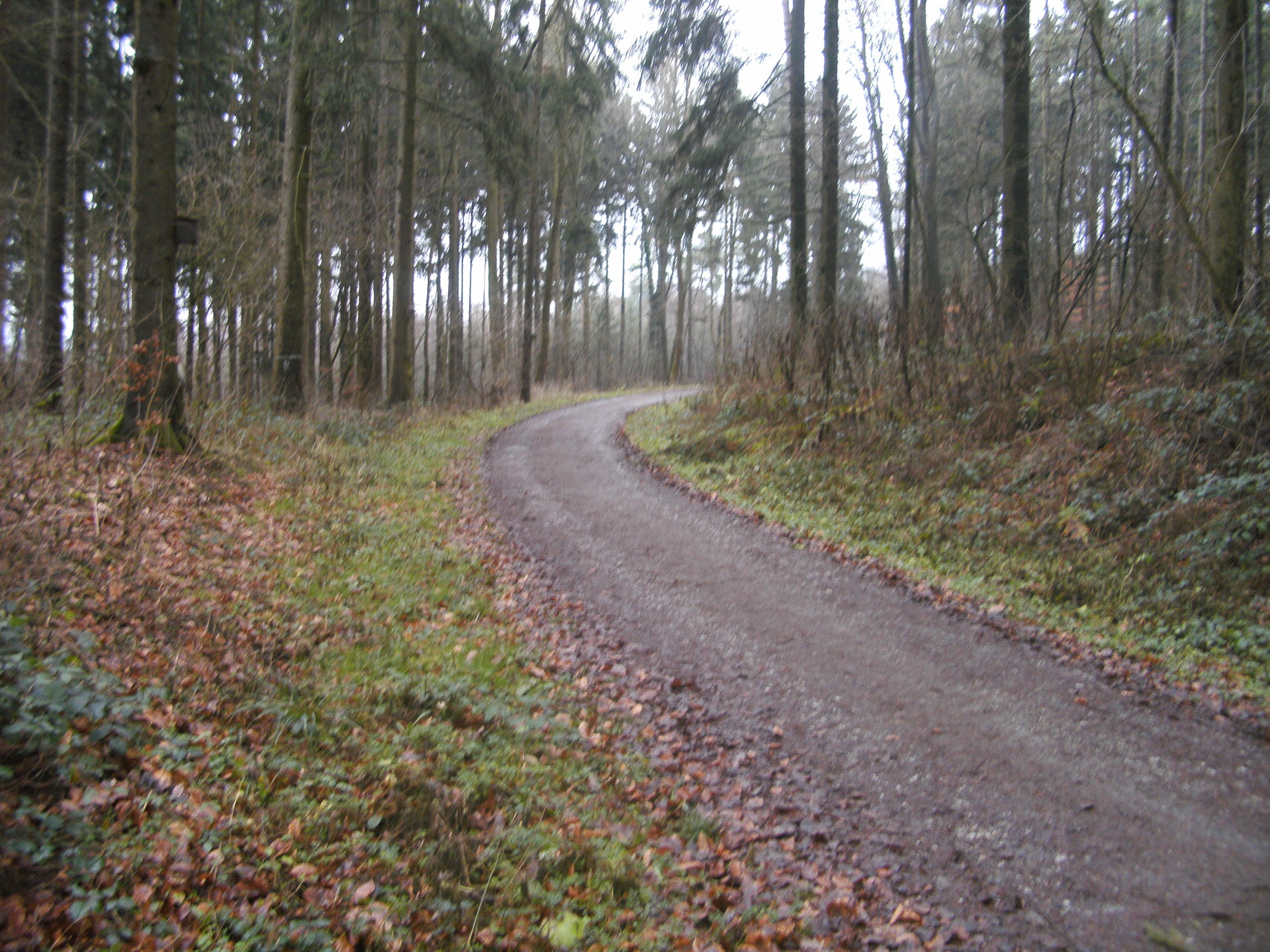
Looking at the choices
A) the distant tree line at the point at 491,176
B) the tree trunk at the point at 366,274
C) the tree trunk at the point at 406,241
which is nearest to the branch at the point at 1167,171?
the distant tree line at the point at 491,176

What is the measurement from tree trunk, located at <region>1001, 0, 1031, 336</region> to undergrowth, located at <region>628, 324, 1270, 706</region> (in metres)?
1.83

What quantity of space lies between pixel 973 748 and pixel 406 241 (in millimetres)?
15266

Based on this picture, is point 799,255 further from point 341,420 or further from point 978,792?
point 978,792

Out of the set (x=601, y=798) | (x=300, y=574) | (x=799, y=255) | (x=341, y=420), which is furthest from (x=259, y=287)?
(x=601, y=798)

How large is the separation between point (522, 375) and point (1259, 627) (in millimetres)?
20188

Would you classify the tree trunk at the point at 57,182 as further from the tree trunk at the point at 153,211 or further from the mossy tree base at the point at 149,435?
the mossy tree base at the point at 149,435

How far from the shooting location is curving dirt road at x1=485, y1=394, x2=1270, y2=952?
3531 mm

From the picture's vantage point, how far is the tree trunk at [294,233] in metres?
13.3

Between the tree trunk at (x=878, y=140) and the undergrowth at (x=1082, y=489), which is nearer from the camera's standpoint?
the undergrowth at (x=1082, y=489)

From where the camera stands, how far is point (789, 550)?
891 centimetres

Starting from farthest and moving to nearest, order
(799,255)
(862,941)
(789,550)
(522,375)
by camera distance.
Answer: (522,375), (799,255), (789,550), (862,941)

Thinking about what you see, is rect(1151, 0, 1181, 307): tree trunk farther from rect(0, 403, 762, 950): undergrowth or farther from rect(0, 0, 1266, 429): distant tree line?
rect(0, 403, 762, 950): undergrowth

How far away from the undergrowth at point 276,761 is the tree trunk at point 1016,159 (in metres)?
10.3

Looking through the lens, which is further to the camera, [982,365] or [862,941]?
[982,365]
